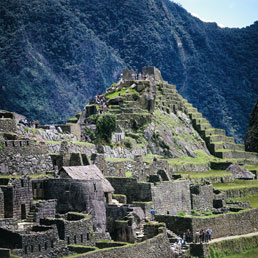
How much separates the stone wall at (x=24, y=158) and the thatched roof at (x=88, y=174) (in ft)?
8.01

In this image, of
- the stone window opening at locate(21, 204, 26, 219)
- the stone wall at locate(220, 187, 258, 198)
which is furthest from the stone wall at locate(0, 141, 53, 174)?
the stone wall at locate(220, 187, 258, 198)

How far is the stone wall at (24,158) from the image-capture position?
51094mm

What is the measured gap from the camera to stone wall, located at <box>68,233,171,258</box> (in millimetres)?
42263

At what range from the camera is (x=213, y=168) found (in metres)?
89.4

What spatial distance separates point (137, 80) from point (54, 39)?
75.2 meters

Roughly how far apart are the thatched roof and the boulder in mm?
34701

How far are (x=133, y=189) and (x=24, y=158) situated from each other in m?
7.84

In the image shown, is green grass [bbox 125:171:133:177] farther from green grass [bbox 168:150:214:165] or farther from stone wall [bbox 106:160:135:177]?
green grass [bbox 168:150:214:165]

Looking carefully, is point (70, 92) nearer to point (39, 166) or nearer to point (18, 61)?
point (18, 61)

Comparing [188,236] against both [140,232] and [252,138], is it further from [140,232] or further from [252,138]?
[252,138]

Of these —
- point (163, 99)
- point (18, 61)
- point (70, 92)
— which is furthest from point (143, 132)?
point (70, 92)

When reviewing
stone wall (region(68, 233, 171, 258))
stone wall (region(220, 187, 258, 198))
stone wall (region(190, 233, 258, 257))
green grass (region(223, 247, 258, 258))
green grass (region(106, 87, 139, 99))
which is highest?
green grass (region(106, 87, 139, 99))

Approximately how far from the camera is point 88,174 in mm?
52156

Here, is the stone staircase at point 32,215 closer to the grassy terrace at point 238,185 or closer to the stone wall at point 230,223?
the stone wall at point 230,223
